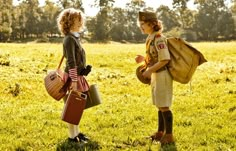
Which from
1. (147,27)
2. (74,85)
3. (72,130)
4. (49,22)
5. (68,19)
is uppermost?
(49,22)

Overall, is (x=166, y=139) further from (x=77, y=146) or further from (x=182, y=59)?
(x=77, y=146)

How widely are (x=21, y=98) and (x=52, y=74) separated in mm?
5346

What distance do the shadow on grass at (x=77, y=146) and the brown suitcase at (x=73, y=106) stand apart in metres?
0.44

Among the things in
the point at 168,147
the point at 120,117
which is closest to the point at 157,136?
the point at 168,147

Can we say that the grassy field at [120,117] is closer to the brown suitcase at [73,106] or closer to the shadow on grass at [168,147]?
the shadow on grass at [168,147]

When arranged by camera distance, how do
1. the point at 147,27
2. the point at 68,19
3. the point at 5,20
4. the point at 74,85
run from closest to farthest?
the point at 74,85 → the point at 68,19 → the point at 147,27 → the point at 5,20

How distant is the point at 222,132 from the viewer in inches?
337

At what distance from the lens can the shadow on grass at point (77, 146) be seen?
745 cm

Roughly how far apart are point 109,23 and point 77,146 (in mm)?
102537

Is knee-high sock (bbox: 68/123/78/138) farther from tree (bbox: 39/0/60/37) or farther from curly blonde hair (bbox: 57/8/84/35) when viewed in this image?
tree (bbox: 39/0/60/37)

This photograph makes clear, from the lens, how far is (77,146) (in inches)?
298

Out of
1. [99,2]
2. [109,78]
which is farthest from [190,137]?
[99,2]

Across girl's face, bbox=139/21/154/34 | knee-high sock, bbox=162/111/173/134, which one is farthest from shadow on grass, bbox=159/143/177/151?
girl's face, bbox=139/21/154/34

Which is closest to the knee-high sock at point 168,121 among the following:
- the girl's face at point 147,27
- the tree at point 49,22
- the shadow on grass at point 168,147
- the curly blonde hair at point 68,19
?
the shadow on grass at point 168,147
